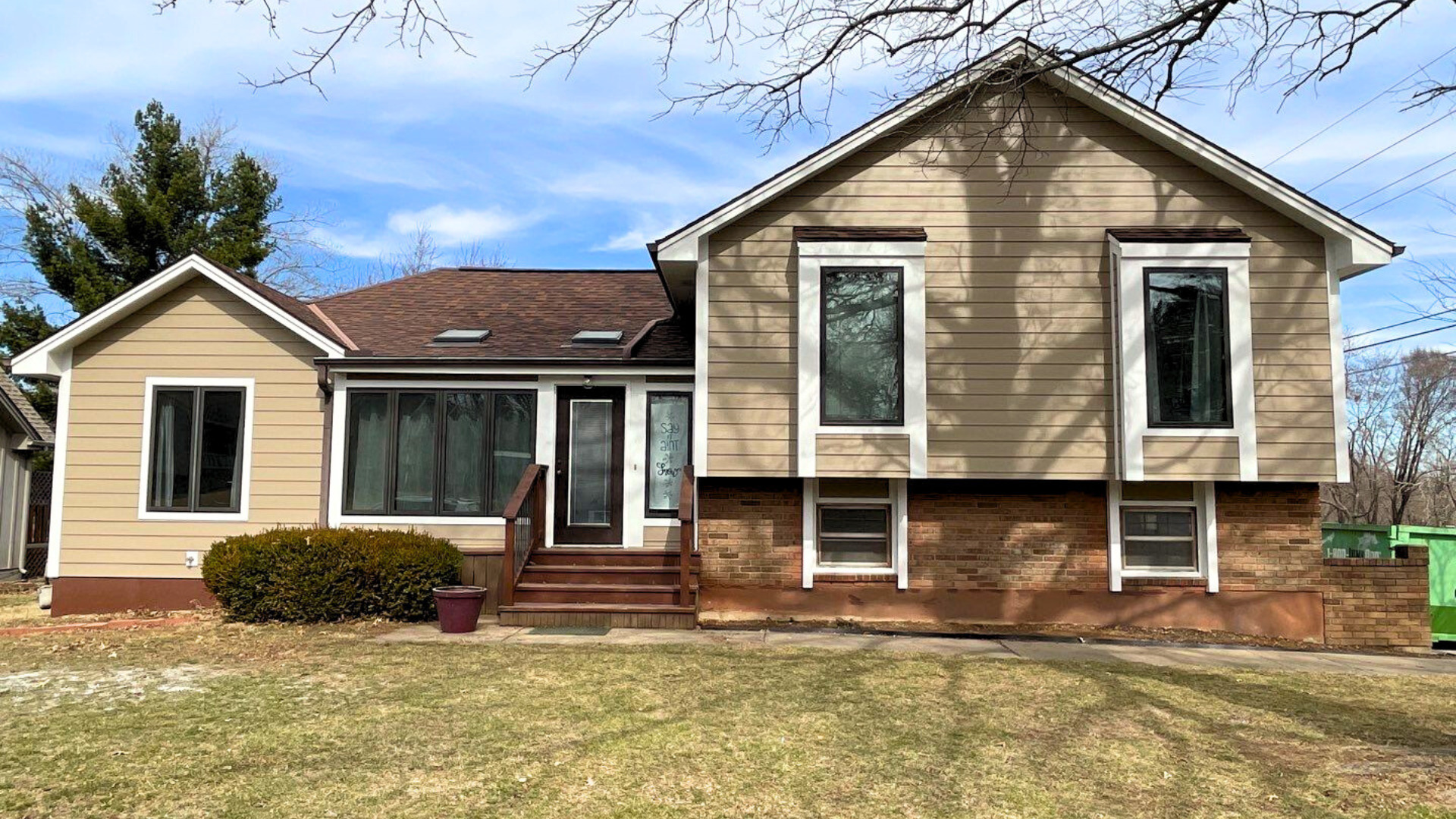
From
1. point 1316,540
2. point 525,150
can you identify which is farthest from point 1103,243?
point 525,150

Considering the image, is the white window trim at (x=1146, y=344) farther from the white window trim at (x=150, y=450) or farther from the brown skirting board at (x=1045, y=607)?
the white window trim at (x=150, y=450)

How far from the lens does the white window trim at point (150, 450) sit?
10.9 m

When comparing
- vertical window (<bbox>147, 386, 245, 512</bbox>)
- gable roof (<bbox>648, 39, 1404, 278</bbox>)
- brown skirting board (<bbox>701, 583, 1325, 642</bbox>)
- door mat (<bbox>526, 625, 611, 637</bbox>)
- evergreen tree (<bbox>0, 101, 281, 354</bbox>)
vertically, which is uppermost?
evergreen tree (<bbox>0, 101, 281, 354</bbox>)

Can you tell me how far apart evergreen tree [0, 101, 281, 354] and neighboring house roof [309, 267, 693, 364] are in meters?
11.9

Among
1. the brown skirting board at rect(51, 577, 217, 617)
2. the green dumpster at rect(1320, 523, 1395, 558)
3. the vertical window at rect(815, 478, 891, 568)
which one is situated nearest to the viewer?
the vertical window at rect(815, 478, 891, 568)

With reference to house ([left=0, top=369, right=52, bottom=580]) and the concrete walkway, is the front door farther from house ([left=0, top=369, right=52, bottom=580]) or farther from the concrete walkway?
house ([left=0, top=369, right=52, bottom=580])

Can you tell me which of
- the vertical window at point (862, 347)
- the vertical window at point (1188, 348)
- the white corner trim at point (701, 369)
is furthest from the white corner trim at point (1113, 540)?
the white corner trim at point (701, 369)

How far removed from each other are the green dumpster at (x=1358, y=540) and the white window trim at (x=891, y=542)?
7.07 metres

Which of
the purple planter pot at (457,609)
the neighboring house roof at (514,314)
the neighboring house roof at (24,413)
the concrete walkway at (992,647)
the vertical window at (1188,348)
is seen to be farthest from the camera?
the neighboring house roof at (24,413)

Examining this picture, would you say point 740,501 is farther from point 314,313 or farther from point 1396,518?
point 1396,518

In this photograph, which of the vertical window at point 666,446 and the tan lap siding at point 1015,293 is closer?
the tan lap siding at point 1015,293

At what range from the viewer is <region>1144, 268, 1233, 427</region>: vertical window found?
32.3 feet

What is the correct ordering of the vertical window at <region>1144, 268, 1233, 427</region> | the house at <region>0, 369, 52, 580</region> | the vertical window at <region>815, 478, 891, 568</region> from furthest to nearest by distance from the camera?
the house at <region>0, 369, 52, 580</region> → the vertical window at <region>815, 478, 891, 568</region> → the vertical window at <region>1144, 268, 1233, 427</region>

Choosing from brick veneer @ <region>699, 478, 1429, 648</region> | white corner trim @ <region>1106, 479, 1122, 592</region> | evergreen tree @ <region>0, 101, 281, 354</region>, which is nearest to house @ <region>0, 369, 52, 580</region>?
evergreen tree @ <region>0, 101, 281, 354</region>
